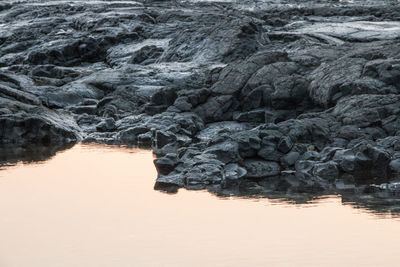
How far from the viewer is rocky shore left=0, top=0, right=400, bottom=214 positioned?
16.4 meters

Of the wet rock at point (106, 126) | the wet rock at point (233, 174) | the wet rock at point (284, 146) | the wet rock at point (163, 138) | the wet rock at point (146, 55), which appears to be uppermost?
the wet rock at point (146, 55)

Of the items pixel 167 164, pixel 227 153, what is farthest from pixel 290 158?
pixel 167 164

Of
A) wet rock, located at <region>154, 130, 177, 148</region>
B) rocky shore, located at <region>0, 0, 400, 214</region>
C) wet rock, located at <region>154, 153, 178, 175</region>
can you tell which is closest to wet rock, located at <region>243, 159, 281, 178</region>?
rocky shore, located at <region>0, 0, 400, 214</region>

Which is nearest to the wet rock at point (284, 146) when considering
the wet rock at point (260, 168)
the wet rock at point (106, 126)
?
the wet rock at point (260, 168)

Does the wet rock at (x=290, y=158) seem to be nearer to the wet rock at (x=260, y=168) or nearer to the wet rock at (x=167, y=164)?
the wet rock at (x=260, y=168)

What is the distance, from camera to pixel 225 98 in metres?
22.7

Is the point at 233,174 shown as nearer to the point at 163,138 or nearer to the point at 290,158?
the point at 290,158

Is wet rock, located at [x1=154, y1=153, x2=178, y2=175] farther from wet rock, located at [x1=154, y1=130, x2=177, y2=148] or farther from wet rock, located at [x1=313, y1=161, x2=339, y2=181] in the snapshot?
wet rock, located at [x1=154, y1=130, x2=177, y2=148]

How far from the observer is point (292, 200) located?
46.6 ft

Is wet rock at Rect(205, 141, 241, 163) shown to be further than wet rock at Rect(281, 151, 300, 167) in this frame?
No

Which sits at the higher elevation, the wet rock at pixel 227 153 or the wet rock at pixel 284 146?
the wet rock at pixel 284 146

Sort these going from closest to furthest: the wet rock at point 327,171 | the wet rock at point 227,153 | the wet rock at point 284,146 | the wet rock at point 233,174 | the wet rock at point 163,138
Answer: the wet rock at point 233,174 → the wet rock at point 327,171 → the wet rock at point 227,153 → the wet rock at point 284,146 → the wet rock at point 163,138

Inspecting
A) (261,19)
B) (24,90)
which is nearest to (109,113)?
(24,90)

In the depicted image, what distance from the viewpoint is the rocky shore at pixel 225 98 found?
1641 cm
